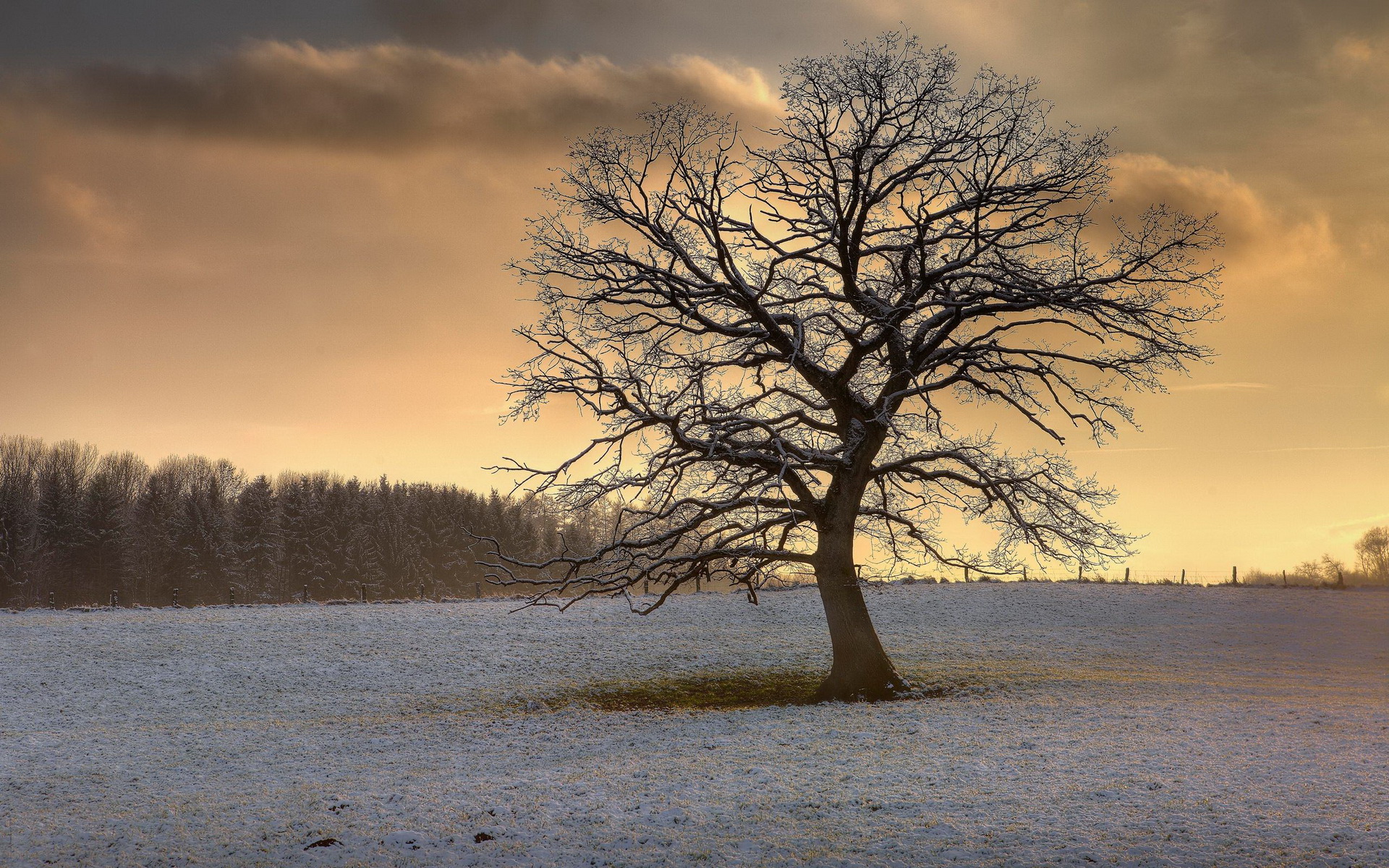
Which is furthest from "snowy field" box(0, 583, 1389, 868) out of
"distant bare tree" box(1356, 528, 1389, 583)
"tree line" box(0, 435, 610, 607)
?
"distant bare tree" box(1356, 528, 1389, 583)

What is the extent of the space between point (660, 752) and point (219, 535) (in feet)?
229

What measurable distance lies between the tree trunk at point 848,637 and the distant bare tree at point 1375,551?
74.9m

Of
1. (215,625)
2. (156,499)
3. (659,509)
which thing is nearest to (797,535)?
(659,509)

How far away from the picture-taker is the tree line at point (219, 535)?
67250 millimetres

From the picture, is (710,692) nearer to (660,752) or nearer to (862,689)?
(862,689)

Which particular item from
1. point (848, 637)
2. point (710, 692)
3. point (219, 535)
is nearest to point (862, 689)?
point (848, 637)

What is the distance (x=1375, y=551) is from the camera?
75.0 meters

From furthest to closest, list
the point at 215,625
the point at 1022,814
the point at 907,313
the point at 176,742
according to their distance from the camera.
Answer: the point at 215,625 < the point at 907,313 < the point at 176,742 < the point at 1022,814

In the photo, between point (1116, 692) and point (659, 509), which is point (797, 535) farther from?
point (1116, 692)

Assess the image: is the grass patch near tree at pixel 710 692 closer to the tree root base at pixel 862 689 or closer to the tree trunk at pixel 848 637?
the tree root base at pixel 862 689

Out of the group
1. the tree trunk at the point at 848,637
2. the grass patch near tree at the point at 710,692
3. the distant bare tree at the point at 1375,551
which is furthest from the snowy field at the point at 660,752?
the distant bare tree at the point at 1375,551

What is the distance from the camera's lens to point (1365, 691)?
63.4 ft

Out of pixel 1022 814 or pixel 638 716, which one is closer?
pixel 1022 814

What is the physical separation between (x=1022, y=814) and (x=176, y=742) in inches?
582
